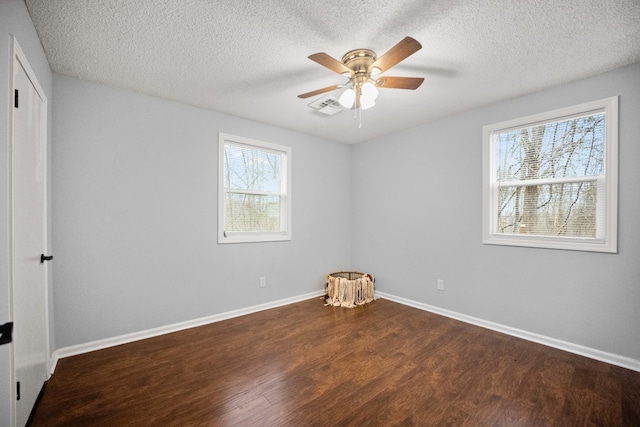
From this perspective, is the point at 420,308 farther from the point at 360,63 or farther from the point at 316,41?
the point at 316,41

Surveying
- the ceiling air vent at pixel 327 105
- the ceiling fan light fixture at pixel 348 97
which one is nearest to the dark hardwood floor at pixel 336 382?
the ceiling fan light fixture at pixel 348 97

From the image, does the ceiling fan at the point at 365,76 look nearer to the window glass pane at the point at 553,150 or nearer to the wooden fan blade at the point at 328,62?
the wooden fan blade at the point at 328,62

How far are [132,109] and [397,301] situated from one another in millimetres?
3977

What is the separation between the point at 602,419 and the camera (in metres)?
1.68

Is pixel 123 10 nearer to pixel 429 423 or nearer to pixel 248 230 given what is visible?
pixel 248 230

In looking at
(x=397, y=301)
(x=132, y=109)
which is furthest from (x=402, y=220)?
(x=132, y=109)

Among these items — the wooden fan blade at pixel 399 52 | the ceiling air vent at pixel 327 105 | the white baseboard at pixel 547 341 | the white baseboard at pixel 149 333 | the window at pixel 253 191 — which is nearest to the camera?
the wooden fan blade at pixel 399 52

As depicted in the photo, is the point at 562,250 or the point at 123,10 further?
the point at 562,250

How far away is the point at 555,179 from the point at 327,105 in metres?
2.39

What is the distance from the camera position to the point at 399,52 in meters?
1.70

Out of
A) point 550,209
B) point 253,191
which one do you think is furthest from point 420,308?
point 253,191

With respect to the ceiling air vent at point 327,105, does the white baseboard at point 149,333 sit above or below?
below

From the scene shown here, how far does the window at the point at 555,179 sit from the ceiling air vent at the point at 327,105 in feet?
5.64

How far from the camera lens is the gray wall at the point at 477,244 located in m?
2.30
